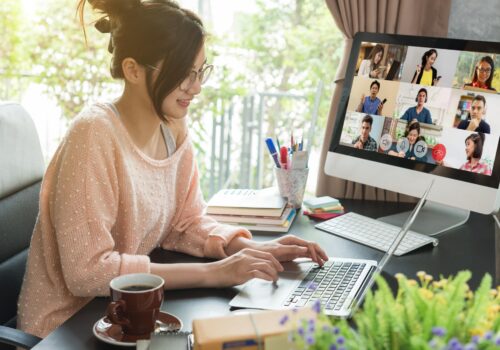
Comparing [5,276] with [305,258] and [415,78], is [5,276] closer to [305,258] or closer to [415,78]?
[305,258]

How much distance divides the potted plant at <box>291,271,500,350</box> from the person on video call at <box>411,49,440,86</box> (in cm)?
112

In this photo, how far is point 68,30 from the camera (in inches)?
151

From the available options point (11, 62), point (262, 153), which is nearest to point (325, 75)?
point (262, 153)

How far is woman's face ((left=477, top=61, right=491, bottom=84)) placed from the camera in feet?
5.43

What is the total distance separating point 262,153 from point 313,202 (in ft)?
5.56

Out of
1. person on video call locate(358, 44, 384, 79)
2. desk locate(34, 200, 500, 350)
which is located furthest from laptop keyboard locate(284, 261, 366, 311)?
person on video call locate(358, 44, 384, 79)

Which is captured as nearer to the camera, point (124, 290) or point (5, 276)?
point (124, 290)

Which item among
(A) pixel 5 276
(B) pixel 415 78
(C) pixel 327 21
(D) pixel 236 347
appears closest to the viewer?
(D) pixel 236 347

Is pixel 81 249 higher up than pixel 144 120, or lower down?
lower down

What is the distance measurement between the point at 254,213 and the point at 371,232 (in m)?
0.30

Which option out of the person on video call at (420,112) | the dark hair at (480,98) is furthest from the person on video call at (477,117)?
the person on video call at (420,112)

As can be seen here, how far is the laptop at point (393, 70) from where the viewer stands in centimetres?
182

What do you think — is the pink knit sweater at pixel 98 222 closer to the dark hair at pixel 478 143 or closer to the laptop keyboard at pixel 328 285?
the laptop keyboard at pixel 328 285

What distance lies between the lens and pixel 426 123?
1.74 meters
